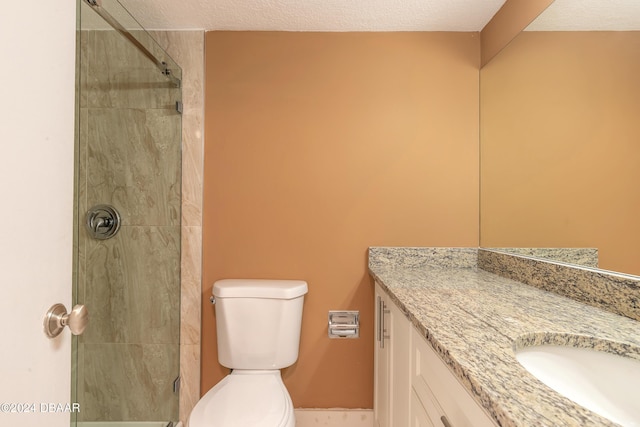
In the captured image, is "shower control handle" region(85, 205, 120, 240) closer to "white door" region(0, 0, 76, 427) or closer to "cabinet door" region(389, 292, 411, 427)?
"white door" region(0, 0, 76, 427)

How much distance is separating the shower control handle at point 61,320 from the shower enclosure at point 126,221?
1.77 feet

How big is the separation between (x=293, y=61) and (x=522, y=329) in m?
1.54

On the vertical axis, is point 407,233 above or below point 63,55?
below

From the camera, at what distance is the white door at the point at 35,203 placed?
0.47 m

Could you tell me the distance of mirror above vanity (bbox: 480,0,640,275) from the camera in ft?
2.87

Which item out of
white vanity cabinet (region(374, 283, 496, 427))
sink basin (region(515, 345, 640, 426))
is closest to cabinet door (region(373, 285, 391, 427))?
white vanity cabinet (region(374, 283, 496, 427))

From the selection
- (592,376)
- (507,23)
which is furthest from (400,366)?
(507,23)

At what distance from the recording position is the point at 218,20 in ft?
5.16

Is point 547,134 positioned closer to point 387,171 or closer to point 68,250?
point 387,171

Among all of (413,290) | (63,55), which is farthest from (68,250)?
(413,290)

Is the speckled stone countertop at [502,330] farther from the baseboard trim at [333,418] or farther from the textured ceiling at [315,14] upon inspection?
the textured ceiling at [315,14]

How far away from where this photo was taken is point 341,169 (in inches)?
64.8

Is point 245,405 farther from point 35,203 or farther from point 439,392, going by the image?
point 35,203

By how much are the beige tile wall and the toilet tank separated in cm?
25
